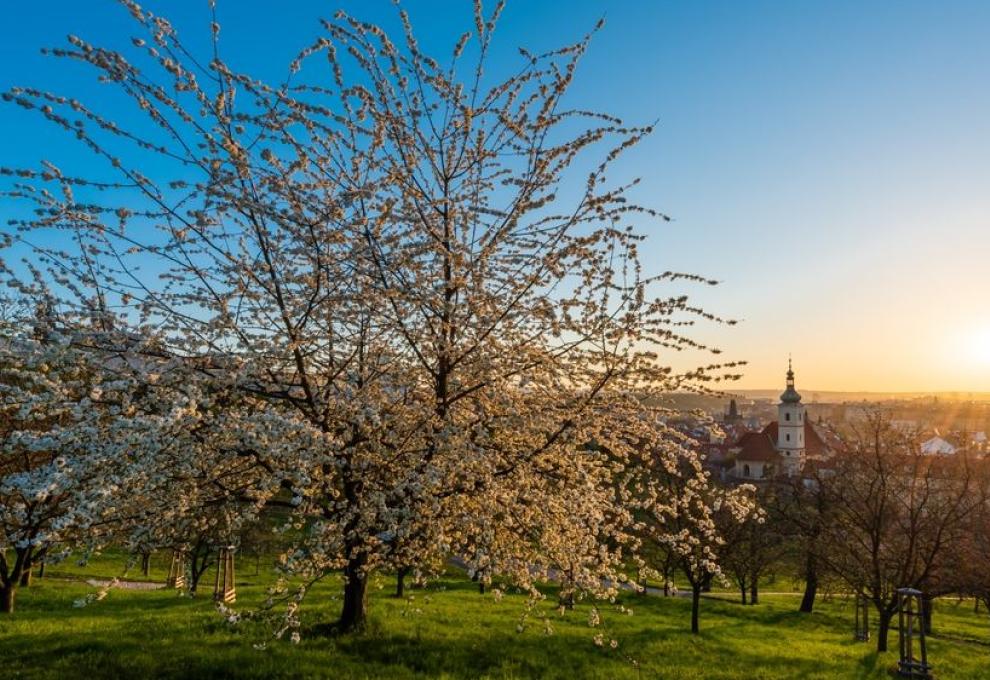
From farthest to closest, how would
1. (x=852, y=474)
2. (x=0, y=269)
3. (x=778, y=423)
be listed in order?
(x=778, y=423) → (x=852, y=474) → (x=0, y=269)

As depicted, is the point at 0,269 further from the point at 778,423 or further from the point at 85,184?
the point at 778,423

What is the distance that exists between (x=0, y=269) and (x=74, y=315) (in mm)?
1044

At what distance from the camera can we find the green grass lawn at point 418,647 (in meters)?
9.51

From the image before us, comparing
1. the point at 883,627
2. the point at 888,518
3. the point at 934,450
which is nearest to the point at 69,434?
the point at 883,627

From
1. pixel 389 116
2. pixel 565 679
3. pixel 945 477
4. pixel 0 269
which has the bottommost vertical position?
pixel 565 679

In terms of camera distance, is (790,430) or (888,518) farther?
(790,430)

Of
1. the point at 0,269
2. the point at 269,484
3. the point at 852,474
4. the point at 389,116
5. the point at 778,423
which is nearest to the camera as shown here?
the point at 269,484

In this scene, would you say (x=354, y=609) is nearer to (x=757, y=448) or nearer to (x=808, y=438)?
(x=757, y=448)

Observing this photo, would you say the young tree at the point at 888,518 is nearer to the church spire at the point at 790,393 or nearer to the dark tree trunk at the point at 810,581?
the dark tree trunk at the point at 810,581

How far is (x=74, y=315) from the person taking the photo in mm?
8344

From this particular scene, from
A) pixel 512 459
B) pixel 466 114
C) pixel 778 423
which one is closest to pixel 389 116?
pixel 466 114

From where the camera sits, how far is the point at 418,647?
11344 millimetres

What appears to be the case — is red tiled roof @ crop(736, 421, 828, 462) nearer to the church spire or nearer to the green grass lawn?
the church spire

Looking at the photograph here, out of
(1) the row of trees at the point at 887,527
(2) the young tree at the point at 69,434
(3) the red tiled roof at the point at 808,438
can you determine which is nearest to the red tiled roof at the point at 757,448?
(3) the red tiled roof at the point at 808,438
